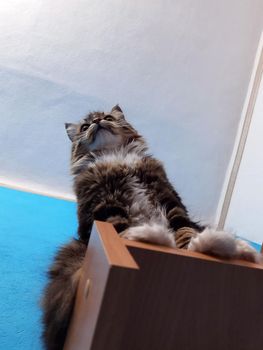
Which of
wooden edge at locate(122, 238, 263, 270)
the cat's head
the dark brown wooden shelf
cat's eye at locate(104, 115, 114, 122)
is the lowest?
the dark brown wooden shelf

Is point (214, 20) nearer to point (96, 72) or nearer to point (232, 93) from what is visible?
point (232, 93)

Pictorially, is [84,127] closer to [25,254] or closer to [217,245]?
[25,254]

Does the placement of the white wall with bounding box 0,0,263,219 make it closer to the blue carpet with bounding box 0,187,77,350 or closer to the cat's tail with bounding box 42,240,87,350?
the blue carpet with bounding box 0,187,77,350

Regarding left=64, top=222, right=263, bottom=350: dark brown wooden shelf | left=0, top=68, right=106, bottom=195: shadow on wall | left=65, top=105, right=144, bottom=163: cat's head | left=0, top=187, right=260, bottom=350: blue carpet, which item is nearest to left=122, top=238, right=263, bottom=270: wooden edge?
left=64, top=222, right=263, bottom=350: dark brown wooden shelf

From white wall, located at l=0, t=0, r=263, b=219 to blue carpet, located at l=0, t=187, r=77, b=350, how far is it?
58cm

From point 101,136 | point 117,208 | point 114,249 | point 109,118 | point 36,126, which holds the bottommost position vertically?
point 114,249

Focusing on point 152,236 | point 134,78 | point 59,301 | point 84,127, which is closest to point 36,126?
point 134,78

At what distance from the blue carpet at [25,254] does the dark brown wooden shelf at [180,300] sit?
0.42 meters

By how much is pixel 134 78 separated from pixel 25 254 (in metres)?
2.12

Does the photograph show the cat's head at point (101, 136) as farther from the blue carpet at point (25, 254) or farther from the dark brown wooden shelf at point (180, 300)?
the dark brown wooden shelf at point (180, 300)

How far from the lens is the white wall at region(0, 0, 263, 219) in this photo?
2926mm

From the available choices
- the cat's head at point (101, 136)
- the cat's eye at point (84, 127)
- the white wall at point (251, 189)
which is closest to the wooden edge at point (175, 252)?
the cat's head at point (101, 136)

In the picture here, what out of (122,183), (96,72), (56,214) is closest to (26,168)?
(56,214)

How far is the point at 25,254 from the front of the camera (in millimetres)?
1469
